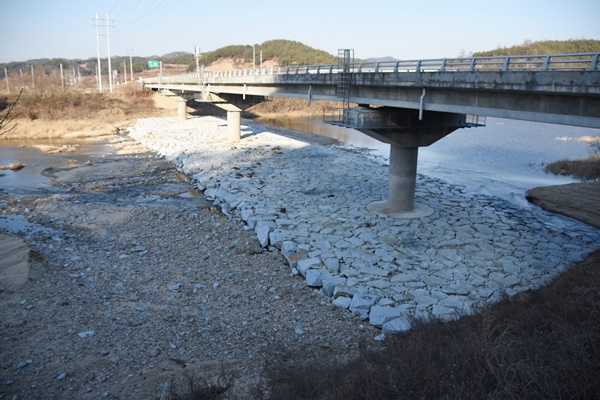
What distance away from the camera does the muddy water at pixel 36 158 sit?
23.7 meters

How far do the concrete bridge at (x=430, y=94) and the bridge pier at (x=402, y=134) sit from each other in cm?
4

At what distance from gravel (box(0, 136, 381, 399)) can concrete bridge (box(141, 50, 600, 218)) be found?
20.4 ft

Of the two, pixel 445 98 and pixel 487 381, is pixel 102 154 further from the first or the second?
pixel 487 381

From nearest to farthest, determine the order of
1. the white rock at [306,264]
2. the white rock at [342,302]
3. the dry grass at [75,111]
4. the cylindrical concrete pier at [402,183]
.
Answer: the white rock at [342,302] → the white rock at [306,264] → the cylindrical concrete pier at [402,183] → the dry grass at [75,111]

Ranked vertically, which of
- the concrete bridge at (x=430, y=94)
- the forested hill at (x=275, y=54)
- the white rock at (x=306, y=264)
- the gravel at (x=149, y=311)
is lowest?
the gravel at (x=149, y=311)

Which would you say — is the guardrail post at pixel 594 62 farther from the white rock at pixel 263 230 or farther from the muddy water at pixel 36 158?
the muddy water at pixel 36 158

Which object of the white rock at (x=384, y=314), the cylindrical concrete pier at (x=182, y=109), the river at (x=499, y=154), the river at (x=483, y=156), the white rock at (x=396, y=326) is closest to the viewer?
the white rock at (x=396, y=326)

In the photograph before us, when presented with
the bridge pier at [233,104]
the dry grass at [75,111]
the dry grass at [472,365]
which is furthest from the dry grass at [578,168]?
the dry grass at [75,111]

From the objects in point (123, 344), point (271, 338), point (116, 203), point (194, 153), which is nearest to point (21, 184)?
point (116, 203)

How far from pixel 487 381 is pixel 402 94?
1149 cm

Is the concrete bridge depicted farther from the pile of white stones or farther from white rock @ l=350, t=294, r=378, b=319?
white rock @ l=350, t=294, r=378, b=319

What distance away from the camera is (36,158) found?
1255 inches

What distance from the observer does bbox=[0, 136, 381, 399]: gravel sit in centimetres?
793

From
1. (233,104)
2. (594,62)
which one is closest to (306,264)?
(594,62)
